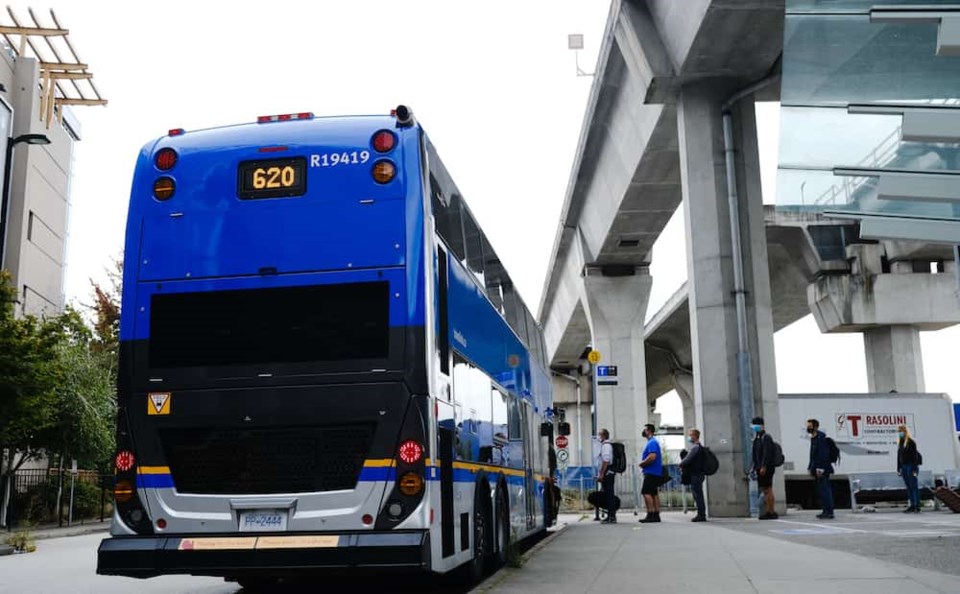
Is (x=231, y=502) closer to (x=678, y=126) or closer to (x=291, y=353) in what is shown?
(x=291, y=353)

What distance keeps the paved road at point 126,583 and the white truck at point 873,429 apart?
23.0m

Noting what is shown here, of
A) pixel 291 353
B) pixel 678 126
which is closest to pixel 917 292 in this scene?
pixel 678 126

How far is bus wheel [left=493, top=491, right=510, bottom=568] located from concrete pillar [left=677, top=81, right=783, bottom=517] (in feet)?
37.9

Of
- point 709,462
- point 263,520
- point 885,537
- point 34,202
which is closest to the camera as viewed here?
point 263,520

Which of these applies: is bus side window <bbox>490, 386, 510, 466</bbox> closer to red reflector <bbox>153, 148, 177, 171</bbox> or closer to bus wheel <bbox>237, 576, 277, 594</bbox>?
bus wheel <bbox>237, 576, 277, 594</bbox>

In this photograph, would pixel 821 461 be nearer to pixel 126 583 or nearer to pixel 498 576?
pixel 498 576

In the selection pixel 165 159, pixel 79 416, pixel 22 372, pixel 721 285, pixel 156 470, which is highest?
pixel 721 285

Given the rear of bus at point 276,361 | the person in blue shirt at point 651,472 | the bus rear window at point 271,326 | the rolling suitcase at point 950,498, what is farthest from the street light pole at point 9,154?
the rolling suitcase at point 950,498

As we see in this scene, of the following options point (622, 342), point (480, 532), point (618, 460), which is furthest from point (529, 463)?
point (622, 342)

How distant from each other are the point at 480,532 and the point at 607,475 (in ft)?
39.4

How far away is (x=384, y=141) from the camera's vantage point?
8.39 metres

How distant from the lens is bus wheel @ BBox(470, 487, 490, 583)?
383 inches

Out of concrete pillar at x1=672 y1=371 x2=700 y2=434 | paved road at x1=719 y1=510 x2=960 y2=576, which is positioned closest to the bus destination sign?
paved road at x1=719 y1=510 x2=960 y2=576

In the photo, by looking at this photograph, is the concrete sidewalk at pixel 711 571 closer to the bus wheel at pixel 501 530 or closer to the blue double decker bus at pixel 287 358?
the bus wheel at pixel 501 530
